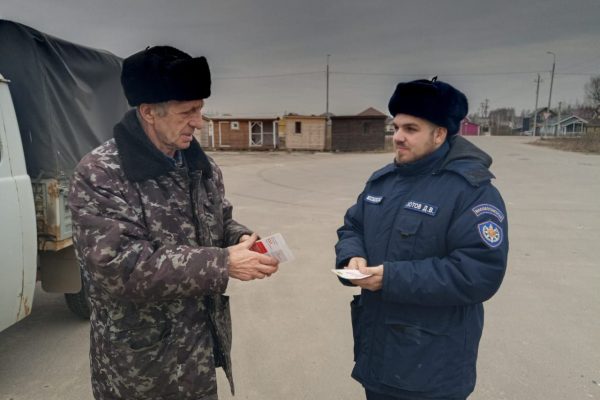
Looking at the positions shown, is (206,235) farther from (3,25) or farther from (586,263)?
(586,263)

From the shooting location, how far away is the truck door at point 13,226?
283cm

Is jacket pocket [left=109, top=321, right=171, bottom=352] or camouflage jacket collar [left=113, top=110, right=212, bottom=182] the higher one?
camouflage jacket collar [left=113, top=110, right=212, bottom=182]

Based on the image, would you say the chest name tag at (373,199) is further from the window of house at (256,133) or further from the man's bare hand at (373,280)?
the window of house at (256,133)

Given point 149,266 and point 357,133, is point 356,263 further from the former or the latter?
point 357,133

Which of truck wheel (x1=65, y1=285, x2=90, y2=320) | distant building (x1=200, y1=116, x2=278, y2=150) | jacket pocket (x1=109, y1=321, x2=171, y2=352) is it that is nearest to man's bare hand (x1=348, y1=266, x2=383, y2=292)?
jacket pocket (x1=109, y1=321, x2=171, y2=352)

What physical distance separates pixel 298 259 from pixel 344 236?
145 inches

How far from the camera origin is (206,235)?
74.3 inches

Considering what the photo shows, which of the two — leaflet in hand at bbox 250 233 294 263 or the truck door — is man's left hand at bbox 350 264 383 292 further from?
the truck door

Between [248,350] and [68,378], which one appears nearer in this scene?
[68,378]

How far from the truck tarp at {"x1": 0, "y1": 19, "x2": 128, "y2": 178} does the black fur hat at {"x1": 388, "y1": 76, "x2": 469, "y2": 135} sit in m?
3.08

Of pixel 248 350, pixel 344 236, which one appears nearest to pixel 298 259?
pixel 248 350

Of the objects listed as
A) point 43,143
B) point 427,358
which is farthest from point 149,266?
point 43,143

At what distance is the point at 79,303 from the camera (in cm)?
415

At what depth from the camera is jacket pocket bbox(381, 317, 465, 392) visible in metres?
1.84
